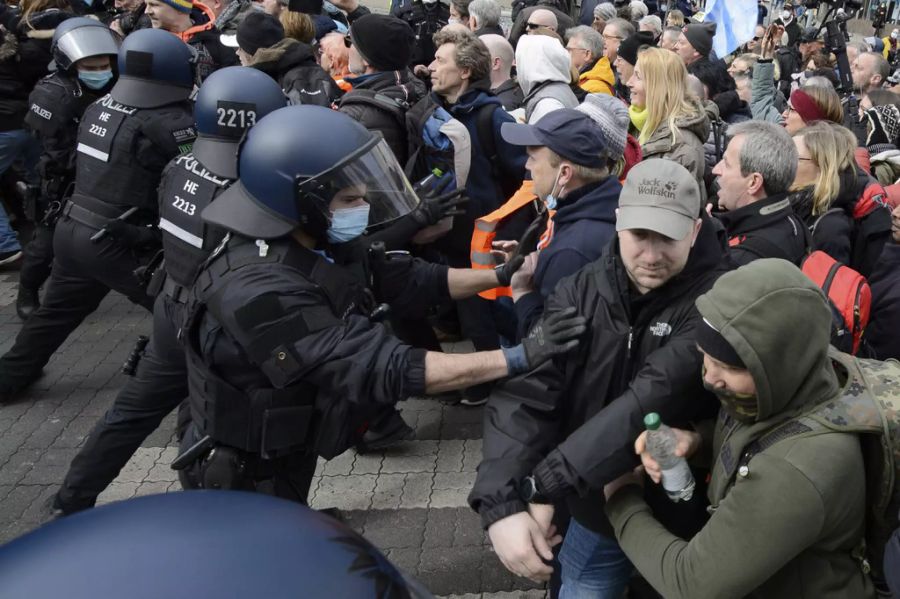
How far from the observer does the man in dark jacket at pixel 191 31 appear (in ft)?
20.0

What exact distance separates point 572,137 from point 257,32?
3.51 m

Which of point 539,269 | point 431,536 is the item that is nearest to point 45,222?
point 431,536

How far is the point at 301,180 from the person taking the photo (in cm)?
262

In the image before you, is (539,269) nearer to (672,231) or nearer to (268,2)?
(672,231)

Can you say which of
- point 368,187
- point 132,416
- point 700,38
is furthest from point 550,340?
point 700,38

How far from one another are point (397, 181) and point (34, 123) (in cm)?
384

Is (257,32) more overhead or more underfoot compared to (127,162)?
more overhead

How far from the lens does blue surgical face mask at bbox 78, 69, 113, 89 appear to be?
5258 mm

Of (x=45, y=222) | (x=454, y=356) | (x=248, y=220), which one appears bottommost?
(x=45, y=222)

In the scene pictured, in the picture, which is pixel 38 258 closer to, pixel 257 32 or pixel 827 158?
pixel 257 32

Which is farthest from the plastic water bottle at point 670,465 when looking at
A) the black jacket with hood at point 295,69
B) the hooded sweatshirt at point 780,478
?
the black jacket with hood at point 295,69

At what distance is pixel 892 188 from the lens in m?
4.46

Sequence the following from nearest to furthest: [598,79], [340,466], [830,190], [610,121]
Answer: [610,121] < [830,190] < [340,466] < [598,79]

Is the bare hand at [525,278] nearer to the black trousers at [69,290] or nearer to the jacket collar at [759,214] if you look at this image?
the jacket collar at [759,214]
